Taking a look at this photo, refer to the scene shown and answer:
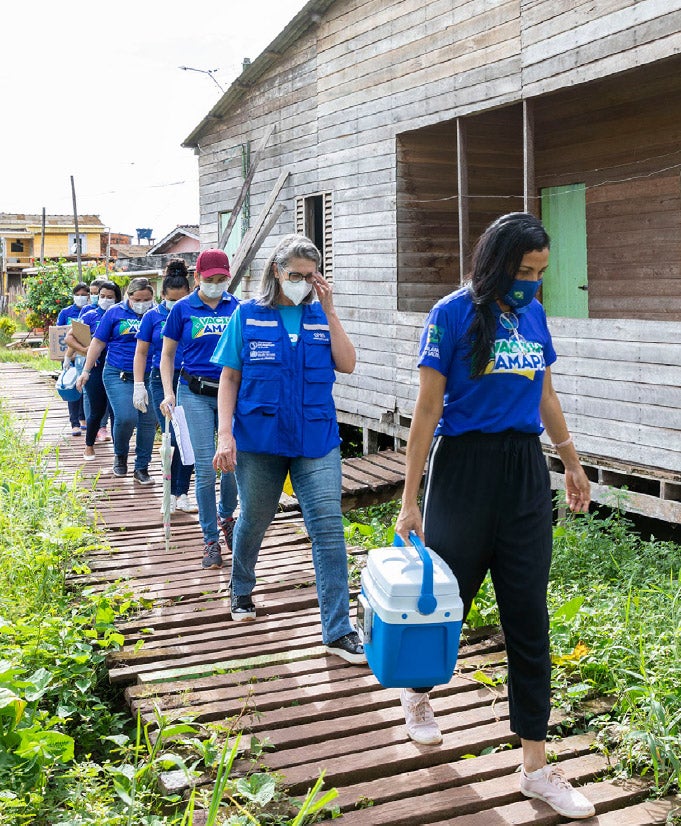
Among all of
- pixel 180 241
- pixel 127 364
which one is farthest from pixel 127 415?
pixel 180 241

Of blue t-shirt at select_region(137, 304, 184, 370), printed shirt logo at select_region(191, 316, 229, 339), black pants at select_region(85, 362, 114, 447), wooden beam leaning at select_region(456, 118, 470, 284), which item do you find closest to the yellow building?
black pants at select_region(85, 362, 114, 447)

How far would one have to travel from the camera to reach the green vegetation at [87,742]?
3.16 metres

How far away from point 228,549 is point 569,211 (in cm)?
636

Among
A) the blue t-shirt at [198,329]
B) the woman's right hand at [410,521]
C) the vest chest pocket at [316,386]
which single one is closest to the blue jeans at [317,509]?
the vest chest pocket at [316,386]

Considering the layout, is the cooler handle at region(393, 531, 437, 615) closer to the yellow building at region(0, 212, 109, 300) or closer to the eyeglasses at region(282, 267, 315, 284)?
the eyeglasses at region(282, 267, 315, 284)

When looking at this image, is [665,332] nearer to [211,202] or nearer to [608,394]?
[608,394]

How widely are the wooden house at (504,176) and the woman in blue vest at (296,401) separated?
339cm

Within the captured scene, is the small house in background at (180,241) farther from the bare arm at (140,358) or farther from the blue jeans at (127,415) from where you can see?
the bare arm at (140,358)

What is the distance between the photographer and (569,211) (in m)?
10.7

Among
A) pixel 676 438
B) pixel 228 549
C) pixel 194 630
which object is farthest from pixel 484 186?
pixel 194 630

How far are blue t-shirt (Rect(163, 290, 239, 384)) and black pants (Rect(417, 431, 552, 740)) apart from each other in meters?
3.16

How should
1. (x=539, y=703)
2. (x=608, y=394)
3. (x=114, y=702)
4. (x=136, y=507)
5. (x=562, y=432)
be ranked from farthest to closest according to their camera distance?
(x=136, y=507), (x=608, y=394), (x=114, y=702), (x=562, y=432), (x=539, y=703)

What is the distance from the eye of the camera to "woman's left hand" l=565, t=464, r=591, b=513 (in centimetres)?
340

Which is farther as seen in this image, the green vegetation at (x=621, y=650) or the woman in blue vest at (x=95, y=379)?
the woman in blue vest at (x=95, y=379)
